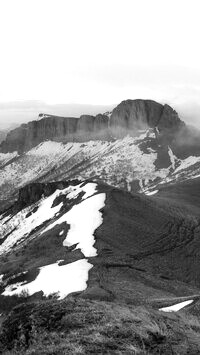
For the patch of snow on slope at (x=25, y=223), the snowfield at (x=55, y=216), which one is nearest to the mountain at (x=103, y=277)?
the snowfield at (x=55, y=216)

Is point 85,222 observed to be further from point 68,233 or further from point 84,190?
point 84,190

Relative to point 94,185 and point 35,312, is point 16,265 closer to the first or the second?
point 94,185

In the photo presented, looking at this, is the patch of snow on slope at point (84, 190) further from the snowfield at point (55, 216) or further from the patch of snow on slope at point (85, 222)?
the patch of snow on slope at point (85, 222)

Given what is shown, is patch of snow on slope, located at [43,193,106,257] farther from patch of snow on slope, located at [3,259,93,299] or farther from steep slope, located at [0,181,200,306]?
patch of snow on slope, located at [3,259,93,299]

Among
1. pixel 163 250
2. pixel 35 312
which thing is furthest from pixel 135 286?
pixel 35 312

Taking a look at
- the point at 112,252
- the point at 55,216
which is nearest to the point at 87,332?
the point at 112,252

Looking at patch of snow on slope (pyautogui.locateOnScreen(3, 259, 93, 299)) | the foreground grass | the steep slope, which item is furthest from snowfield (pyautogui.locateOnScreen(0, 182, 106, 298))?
the foreground grass
